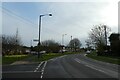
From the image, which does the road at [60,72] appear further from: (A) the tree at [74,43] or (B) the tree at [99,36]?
(A) the tree at [74,43]

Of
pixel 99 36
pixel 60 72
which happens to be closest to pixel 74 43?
pixel 99 36

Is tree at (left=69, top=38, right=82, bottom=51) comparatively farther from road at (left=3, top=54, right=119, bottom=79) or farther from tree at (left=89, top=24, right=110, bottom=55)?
road at (left=3, top=54, right=119, bottom=79)

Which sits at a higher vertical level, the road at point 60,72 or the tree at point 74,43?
the tree at point 74,43

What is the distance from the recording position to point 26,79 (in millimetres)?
17203

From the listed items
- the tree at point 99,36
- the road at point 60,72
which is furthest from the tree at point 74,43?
the road at point 60,72

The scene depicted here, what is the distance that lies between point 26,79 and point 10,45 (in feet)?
192

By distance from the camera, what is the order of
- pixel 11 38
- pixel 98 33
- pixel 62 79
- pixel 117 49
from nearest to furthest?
pixel 62 79
pixel 117 49
pixel 11 38
pixel 98 33

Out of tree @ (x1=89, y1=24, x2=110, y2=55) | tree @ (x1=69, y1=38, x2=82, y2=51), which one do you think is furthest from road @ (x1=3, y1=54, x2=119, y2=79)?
tree @ (x1=69, y1=38, x2=82, y2=51)

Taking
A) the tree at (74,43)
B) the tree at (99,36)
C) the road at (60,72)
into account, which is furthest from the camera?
the tree at (74,43)

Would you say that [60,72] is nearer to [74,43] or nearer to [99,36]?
[99,36]

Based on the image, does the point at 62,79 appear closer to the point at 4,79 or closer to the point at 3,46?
the point at 4,79

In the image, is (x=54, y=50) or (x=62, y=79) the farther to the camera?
(x=54, y=50)

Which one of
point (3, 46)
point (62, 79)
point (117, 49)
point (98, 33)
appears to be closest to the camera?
point (62, 79)

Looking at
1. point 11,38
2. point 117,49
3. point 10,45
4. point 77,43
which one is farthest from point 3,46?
point 77,43
